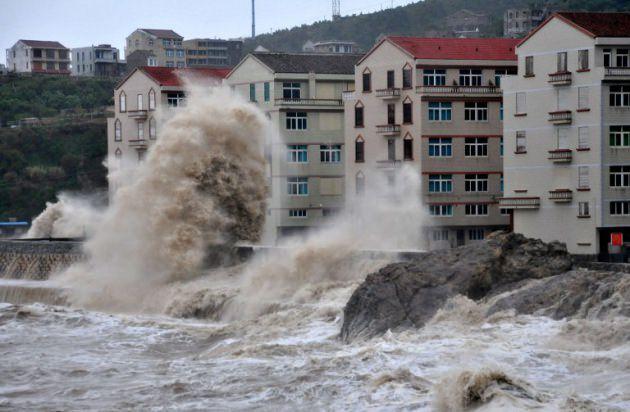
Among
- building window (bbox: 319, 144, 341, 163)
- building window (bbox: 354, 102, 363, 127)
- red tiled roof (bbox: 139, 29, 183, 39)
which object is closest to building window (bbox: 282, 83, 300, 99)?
building window (bbox: 319, 144, 341, 163)

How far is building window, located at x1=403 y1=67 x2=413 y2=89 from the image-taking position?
51031 mm

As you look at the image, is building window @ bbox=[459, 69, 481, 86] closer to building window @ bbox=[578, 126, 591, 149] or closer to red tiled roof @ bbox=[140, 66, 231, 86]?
building window @ bbox=[578, 126, 591, 149]

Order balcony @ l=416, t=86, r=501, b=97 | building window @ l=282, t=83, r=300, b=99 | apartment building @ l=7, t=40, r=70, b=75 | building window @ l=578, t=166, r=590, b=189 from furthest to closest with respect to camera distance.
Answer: apartment building @ l=7, t=40, r=70, b=75, building window @ l=282, t=83, r=300, b=99, balcony @ l=416, t=86, r=501, b=97, building window @ l=578, t=166, r=590, b=189

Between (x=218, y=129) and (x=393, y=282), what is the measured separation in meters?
16.5

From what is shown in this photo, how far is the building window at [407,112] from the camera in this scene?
51.1 metres

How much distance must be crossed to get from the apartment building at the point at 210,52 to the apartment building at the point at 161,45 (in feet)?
4.97

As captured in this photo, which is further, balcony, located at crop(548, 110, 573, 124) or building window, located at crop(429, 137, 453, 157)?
building window, located at crop(429, 137, 453, 157)

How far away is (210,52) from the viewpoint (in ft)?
413

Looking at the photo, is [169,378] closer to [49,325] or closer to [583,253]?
[49,325]

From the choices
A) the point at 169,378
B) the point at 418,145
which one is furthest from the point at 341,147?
the point at 169,378

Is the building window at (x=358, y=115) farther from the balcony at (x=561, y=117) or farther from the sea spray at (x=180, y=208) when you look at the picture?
the balcony at (x=561, y=117)

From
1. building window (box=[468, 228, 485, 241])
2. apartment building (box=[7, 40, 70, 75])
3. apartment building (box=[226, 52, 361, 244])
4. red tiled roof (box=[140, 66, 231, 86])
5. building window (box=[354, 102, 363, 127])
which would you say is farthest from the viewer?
apartment building (box=[7, 40, 70, 75])

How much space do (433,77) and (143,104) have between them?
18798mm

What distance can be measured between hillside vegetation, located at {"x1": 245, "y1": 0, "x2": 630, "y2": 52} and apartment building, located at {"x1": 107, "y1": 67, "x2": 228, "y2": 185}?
237ft
